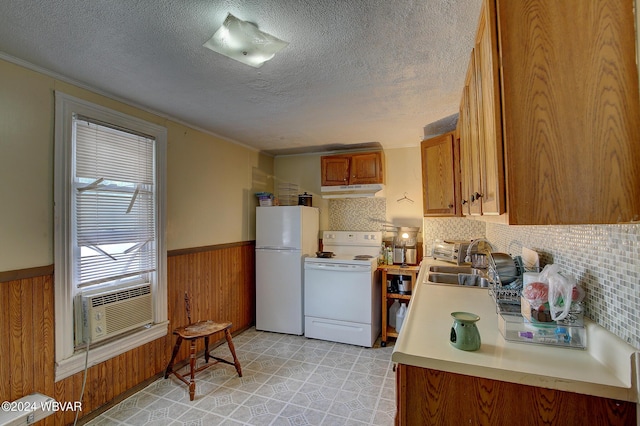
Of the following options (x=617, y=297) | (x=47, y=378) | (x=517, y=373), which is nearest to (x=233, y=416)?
(x=47, y=378)

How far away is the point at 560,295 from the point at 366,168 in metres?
2.65

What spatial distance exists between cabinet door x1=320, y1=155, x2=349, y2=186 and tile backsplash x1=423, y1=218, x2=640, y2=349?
92.8 inches

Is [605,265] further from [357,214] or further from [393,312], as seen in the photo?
[357,214]

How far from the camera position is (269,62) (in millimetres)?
1694

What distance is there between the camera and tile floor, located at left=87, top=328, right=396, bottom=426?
200 cm

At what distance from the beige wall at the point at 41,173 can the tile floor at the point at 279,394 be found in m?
1.18

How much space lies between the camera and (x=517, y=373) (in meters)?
0.92

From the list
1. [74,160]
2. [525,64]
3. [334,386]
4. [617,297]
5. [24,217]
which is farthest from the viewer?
[334,386]

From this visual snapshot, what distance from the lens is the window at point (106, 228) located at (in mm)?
1865

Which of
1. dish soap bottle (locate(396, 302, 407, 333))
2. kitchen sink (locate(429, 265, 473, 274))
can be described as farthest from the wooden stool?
kitchen sink (locate(429, 265, 473, 274))

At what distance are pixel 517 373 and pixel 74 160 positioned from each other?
2.59 metres

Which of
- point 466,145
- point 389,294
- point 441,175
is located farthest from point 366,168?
point 466,145

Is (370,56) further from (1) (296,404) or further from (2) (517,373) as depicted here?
(1) (296,404)

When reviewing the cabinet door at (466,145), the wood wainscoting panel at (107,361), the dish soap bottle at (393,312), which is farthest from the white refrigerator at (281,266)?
the cabinet door at (466,145)
